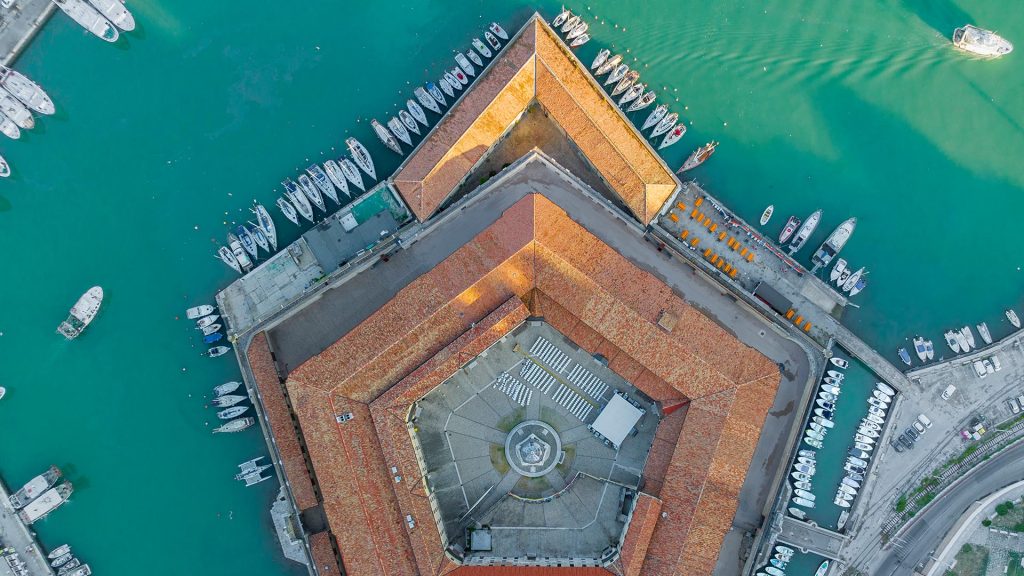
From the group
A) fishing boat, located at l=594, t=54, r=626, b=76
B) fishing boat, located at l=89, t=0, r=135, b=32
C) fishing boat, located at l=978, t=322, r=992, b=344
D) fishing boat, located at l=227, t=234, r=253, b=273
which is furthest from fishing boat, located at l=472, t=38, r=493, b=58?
fishing boat, located at l=978, t=322, r=992, b=344

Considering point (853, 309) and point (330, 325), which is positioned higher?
point (853, 309)

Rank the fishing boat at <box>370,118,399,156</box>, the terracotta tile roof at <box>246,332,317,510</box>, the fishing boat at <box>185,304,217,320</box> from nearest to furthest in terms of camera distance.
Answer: the terracotta tile roof at <box>246,332,317,510</box>
the fishing boat at <box>185,304,217,320</box>
the fishing boat at <box>370,118,399,156</box>

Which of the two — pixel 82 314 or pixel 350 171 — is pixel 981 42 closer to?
pixel 350 171

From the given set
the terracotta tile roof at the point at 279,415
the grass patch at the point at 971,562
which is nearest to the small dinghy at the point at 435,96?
the terracotta tile roof at the point at 279,415

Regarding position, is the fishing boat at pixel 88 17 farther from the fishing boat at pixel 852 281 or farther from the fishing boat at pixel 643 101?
the fishing boat at pixel 852 281

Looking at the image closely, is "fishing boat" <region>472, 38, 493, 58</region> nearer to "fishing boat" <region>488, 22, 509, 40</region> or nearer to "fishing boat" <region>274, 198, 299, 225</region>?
"fishing boat" <region>488, 22, 509, 40</region>

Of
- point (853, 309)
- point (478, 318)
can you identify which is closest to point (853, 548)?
point (853, 309)

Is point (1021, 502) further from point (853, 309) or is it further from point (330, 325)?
point (330, 325)
